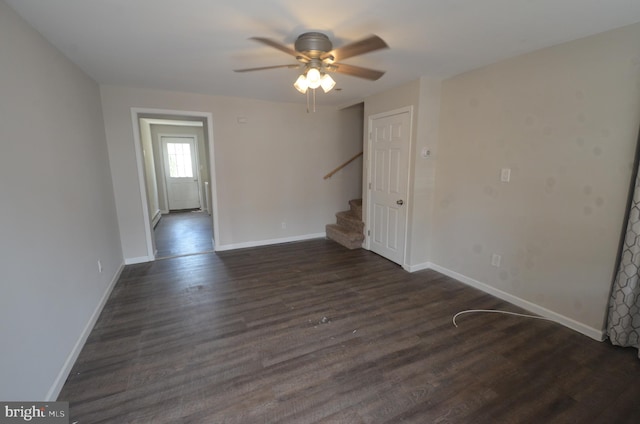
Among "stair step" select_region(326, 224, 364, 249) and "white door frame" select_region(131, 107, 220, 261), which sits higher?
"white door frame" select_region(131, 107, 220, 261)

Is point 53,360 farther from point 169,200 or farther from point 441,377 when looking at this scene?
point 169,200

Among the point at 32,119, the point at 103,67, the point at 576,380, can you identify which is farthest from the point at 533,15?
the point at 103,67

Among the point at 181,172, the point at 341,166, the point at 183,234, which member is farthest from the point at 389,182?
the point at 181,172

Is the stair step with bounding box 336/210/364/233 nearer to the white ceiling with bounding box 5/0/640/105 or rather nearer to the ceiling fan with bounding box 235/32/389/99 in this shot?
the white ceiling with bounding box 5/0/640/105

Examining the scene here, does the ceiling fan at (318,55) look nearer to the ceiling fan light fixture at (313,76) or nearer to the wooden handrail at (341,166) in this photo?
the ceiling fan light fixture at (313,76)

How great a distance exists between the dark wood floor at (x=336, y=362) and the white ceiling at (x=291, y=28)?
2.34 metres

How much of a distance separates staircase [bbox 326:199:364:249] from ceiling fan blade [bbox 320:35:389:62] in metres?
2.83

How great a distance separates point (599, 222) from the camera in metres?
2.15

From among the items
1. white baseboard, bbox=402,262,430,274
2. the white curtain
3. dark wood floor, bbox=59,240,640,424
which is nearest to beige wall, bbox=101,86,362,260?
dark wood floor, bbox=59,240,640,424

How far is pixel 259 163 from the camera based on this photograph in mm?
4473

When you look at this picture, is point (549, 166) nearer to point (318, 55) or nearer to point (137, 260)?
point (318, 55)

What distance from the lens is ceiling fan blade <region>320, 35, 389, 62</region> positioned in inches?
67.6

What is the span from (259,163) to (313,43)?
270 cm

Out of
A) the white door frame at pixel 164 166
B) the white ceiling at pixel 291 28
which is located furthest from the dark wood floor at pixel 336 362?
the white door frame at pixel 164 166
